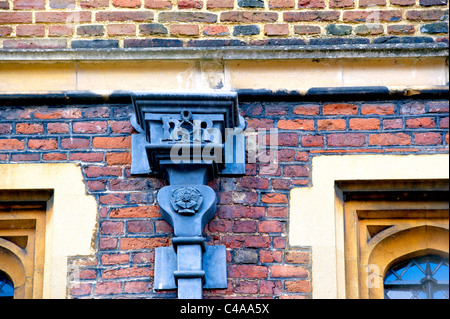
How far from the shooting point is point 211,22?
5578 millimetres

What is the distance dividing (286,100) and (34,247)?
5.15ft

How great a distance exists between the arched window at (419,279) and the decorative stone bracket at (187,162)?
95 centimetres

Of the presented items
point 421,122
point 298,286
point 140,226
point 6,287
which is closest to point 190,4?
point 140,226

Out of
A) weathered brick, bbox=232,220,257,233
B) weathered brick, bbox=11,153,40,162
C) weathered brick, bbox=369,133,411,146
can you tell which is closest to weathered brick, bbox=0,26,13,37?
weathered brick, bbox=11,153,40,162

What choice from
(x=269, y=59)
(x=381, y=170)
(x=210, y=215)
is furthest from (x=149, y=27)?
(x=381, y=170)

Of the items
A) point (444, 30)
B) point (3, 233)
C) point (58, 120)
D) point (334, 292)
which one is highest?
point (444, 30)

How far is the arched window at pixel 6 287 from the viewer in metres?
5.36

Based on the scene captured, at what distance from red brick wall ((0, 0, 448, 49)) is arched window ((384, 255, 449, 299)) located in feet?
4.02

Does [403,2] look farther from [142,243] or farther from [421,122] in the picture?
[142,243]

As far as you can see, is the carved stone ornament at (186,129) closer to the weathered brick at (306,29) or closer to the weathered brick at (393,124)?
the weathered brick at (306,29)

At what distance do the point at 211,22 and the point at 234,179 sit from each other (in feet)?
3.04

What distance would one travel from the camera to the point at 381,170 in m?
5.25

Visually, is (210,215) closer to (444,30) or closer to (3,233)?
(3,233)

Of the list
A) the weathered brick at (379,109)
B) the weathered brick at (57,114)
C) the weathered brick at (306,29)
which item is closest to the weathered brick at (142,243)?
the weathered brick at (57,114)
